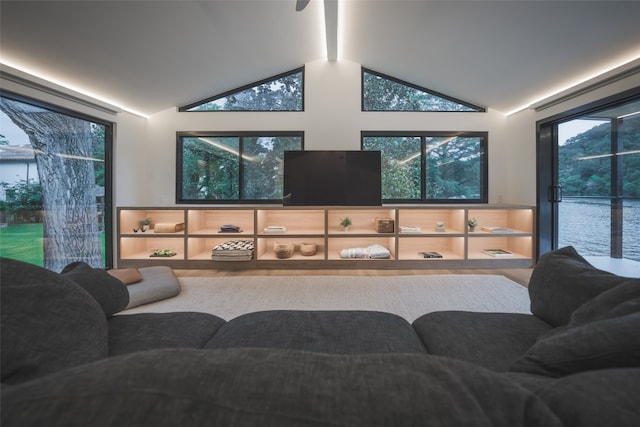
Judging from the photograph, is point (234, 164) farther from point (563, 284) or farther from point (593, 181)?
point (593, 181)

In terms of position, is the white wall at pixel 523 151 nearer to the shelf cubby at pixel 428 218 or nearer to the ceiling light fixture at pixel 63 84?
the shelf cubby at pixel 428 218

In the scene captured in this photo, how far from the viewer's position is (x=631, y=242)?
281 centimetres

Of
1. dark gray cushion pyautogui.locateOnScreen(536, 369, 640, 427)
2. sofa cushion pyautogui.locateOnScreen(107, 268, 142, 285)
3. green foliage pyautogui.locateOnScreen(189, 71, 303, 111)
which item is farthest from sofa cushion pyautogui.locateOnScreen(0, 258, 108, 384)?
green foliage pyautogui.locateOnScreen(189, 71, 303, 111)

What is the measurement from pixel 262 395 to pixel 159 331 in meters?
1.09

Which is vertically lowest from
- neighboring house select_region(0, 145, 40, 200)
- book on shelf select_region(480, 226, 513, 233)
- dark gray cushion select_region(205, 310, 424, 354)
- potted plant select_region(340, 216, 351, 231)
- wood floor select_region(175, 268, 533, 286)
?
wood floor select_region(175, 268, 533, 286)

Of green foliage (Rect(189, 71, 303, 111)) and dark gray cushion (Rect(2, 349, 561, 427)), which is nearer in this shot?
dark gray cushion (Rect(2, 349, 561, 427))

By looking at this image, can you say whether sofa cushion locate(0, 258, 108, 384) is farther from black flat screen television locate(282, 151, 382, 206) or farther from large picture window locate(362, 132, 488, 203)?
large picture window locate(362, 132, 488, 203)

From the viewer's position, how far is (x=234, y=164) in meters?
4.39

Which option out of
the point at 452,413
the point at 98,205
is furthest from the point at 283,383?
the point at 98,205

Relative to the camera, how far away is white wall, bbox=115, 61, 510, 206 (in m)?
4.35

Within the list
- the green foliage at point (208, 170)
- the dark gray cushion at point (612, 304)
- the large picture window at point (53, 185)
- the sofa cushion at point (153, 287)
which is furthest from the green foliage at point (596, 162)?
the large picture window at point (53, 185)

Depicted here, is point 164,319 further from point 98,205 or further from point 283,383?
point 98,205

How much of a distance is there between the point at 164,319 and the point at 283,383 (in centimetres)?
122

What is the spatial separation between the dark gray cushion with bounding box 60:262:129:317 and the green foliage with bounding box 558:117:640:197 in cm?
Result: 429
